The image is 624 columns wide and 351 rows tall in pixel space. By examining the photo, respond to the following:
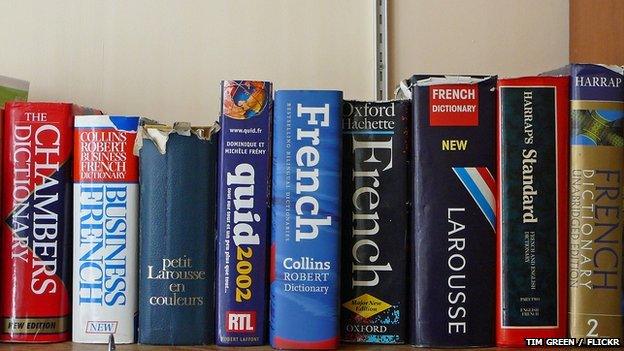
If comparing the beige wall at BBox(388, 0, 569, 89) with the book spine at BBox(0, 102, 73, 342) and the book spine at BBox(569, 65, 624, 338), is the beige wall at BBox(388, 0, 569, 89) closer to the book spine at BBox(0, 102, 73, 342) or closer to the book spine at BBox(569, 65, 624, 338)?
the book spine at BBox(569, 65, 624, 338)

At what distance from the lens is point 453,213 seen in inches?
34.4

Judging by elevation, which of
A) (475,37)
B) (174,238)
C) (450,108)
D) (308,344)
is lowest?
(308,344)

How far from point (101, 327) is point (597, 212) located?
1.71 feet

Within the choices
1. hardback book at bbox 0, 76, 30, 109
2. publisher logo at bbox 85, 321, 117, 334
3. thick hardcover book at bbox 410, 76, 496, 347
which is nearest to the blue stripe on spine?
thick hardcover book at bbox 410, 76, 496, 347

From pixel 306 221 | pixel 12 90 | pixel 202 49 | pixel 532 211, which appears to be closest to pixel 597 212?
pixel 532 211

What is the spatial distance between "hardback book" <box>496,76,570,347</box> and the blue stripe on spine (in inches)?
0.4

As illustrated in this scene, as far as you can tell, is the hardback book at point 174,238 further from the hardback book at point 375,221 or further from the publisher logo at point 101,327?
the hardback book at point 375,221

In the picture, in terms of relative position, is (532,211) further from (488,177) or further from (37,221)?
(37,221)

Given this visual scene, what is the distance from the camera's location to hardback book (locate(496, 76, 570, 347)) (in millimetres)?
868

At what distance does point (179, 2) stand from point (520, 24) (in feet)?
1.47

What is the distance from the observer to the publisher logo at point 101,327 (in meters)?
0.88

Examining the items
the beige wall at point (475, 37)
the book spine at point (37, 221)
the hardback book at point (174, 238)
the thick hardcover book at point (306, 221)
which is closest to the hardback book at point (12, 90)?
the book spine at point (37, 221)

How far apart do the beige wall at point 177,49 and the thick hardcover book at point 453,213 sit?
240mm

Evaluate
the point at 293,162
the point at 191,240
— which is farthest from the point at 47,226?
the point at 293,162
